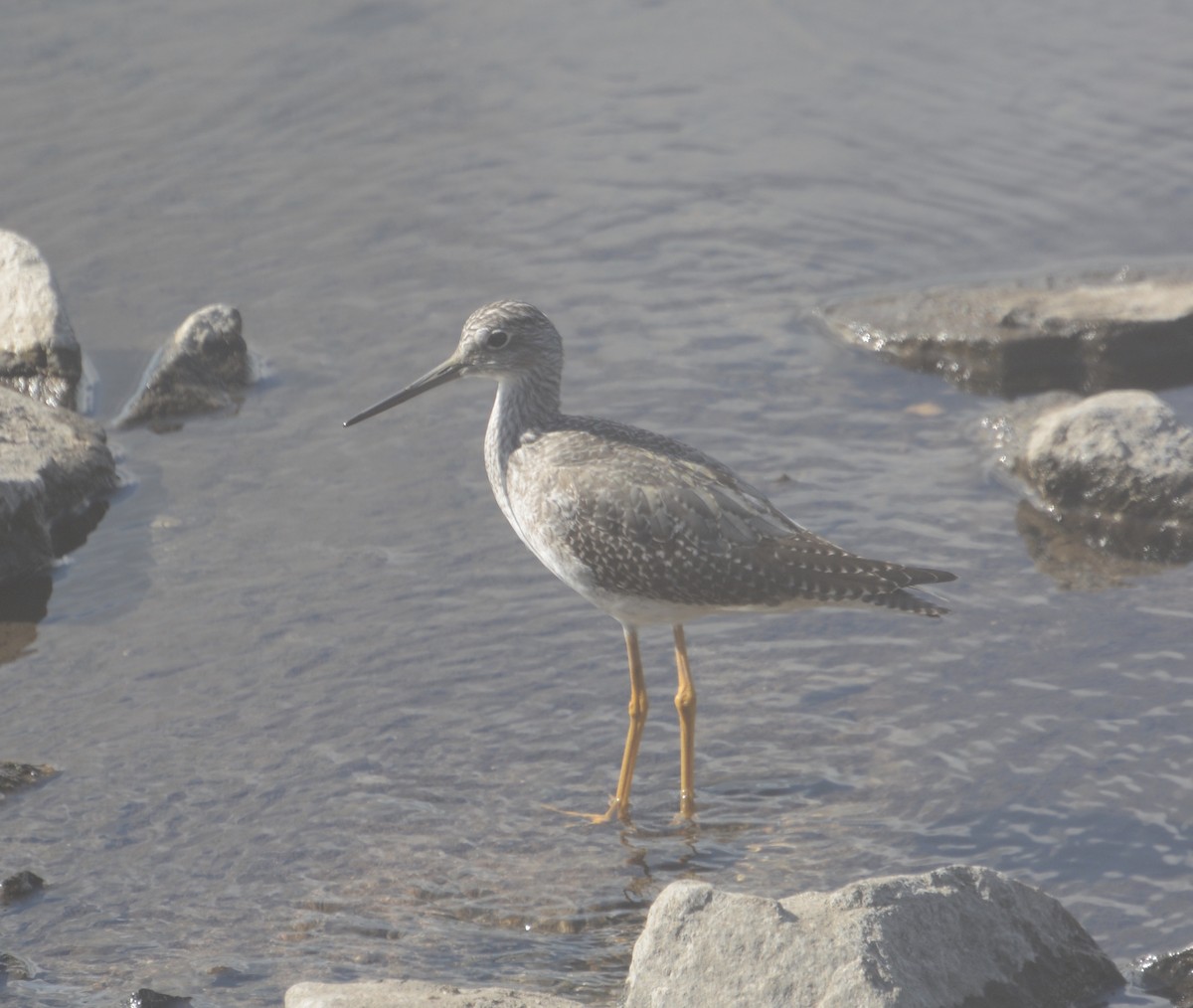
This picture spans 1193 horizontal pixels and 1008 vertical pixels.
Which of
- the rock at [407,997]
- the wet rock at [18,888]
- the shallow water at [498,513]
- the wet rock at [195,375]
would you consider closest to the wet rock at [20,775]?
the shallow water at [498,513]

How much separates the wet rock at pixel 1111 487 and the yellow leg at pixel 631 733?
2.87 meters

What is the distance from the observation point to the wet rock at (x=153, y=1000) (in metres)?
6.11

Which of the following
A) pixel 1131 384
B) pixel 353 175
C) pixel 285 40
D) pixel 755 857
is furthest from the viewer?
pixel 285 40

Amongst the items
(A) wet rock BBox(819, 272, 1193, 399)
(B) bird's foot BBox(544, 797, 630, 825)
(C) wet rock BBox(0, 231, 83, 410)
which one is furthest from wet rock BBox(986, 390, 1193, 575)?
(C) wet rock BBox(0, 231, 83, 410)

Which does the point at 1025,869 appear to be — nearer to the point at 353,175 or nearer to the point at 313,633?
the point at 313,633

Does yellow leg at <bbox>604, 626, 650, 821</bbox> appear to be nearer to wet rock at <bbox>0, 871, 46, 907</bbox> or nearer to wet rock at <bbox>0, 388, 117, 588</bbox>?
wet rock at <bbox>0, 871, 46, 907</bbox>

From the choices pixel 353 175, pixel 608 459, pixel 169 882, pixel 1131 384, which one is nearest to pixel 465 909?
pixel 169 882

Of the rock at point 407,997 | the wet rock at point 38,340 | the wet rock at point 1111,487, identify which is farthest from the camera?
the wet rock at point 38,340

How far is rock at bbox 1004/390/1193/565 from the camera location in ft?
31.4

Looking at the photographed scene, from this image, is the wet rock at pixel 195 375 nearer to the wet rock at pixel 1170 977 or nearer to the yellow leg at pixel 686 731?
the yellow leg at pixel 686 731

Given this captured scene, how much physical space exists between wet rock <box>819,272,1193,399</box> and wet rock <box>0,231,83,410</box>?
17.7ft

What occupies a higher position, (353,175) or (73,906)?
(353,175)

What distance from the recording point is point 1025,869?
7.21m

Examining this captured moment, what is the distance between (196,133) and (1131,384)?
8.31 metres
